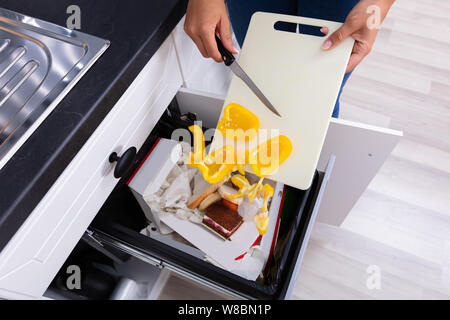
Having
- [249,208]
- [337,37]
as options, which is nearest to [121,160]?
[249,208]

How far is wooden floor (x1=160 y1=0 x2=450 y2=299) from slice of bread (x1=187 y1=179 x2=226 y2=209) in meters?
0.56

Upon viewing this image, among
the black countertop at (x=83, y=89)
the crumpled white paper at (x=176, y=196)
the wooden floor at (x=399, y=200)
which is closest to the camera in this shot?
the black countertop at (x=83, y=89)

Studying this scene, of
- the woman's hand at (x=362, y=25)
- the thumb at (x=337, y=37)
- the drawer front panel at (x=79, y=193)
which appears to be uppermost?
the woman's hand at (x=362, y=25)

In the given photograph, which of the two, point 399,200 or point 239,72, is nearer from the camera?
point 239,72

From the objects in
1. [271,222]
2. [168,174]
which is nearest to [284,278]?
[271,222]

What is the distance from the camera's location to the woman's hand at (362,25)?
59 cm

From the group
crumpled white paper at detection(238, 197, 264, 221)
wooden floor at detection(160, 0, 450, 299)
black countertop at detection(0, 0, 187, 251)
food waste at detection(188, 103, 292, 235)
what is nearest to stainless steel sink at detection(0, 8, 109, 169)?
black countertop at detection(0, 0, 187, 251)

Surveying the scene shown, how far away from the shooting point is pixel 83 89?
0.53m

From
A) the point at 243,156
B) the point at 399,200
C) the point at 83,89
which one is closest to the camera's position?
the point at 83,89

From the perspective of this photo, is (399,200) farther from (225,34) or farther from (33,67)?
(33,67)

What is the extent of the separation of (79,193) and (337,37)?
1.82 ft

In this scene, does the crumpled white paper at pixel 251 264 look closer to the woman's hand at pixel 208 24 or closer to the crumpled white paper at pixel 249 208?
the crumpled white paper at pixel 249 208

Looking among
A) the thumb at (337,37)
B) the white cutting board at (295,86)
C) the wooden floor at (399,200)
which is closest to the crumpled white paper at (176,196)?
the white cutting board at (295,86)

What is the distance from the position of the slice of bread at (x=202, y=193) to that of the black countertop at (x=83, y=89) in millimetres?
261
